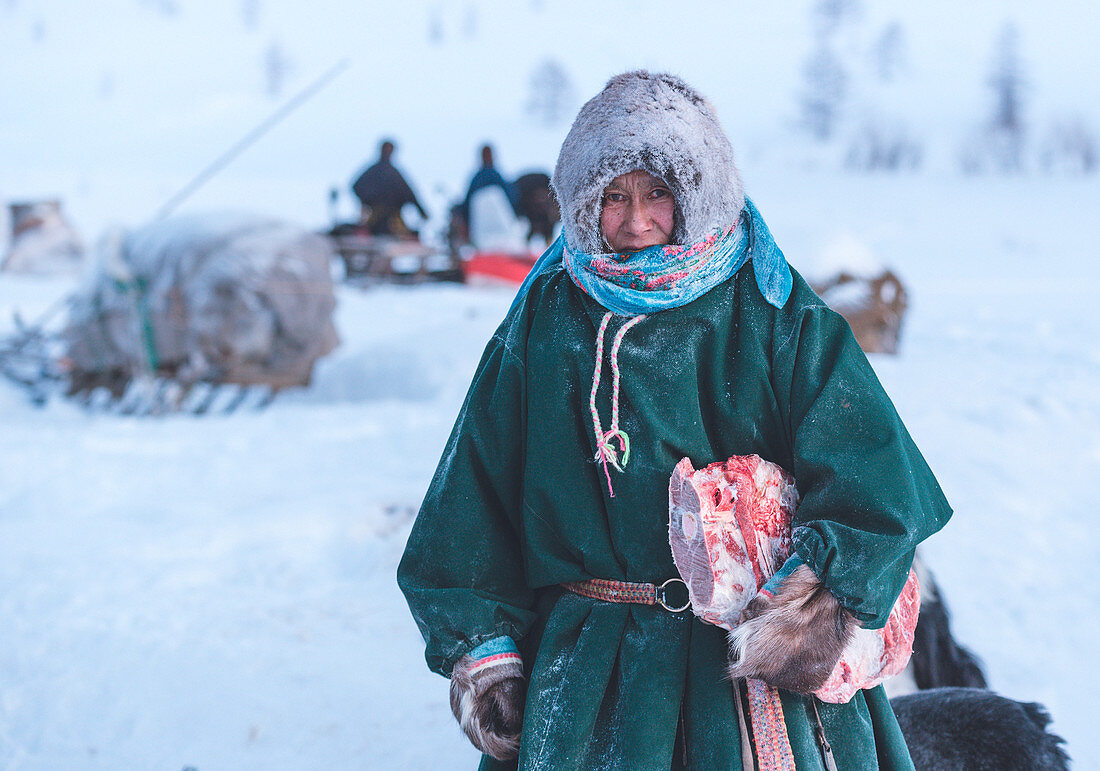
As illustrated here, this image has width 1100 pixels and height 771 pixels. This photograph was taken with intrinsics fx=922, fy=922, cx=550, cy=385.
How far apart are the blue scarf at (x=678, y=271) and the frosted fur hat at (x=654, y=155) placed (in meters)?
0.03

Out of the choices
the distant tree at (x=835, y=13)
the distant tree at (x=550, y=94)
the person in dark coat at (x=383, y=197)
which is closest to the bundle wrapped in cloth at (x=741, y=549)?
the person in dark coat at (x=383, y=197)

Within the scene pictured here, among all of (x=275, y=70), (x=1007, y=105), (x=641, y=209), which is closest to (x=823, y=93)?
(x=1007, y=105)

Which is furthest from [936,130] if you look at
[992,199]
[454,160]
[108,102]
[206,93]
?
[108,102]

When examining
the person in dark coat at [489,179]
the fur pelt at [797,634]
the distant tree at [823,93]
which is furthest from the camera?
the distant tree at [823,93]

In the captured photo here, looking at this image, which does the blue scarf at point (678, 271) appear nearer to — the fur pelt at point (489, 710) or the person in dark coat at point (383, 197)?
the fur pelt at point (489, 710)

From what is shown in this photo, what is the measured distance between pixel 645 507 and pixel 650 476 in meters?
0.05

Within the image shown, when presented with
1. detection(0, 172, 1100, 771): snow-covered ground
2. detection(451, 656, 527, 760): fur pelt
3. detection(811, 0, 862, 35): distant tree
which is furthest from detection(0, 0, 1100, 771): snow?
detection(811, 0, 862, 35): distant tree

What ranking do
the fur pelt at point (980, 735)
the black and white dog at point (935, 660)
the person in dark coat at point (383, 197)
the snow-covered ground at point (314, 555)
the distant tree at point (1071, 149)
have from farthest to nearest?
the distant tree at point (1071, 149)
the person in dark coat at point (383, 197)
the snow-covered ground at point (314, 555)
the black and white dog at point (935, 660)
the fur pelt at point (980, 735)

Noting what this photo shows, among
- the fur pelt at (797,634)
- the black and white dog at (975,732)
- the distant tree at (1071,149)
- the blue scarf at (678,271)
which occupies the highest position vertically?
the blue scarf at (678,271)

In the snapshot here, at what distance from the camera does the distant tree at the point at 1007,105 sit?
26062 millimetres

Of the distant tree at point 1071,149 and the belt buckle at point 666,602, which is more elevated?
the belt buckle at point 666,602

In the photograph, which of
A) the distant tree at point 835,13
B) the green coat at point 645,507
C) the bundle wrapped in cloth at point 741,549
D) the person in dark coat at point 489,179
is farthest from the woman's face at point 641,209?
the distant tree at point 835,13

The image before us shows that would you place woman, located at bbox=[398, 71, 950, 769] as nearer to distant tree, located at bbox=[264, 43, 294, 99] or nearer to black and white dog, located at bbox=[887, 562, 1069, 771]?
black and white dog, located at bbox=[887, 562, 1069, 771]

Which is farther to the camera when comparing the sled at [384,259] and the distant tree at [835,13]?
the distant tree at [835,13]
